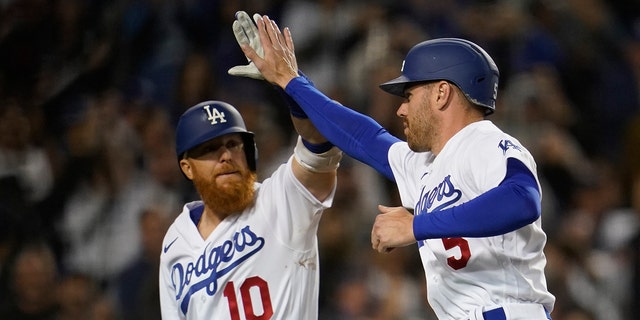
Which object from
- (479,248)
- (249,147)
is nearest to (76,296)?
(249,147)

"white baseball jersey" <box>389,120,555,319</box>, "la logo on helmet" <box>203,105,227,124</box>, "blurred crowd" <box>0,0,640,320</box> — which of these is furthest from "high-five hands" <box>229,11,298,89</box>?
"blurred crowd" <box>0,0,640,320</box>

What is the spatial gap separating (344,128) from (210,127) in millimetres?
684

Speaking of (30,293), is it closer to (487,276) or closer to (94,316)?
(94,316)

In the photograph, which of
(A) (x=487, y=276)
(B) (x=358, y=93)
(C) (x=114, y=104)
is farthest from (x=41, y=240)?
(A) (x=487, y=276)

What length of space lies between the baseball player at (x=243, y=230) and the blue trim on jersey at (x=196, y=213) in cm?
5

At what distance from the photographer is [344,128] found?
3.68m

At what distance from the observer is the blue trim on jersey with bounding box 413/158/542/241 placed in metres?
2.86

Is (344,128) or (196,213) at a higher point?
(344,128)

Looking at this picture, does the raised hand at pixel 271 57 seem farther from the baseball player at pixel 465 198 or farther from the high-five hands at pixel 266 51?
the baseball player at pixel 465 198

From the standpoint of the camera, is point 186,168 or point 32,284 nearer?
point 186,168

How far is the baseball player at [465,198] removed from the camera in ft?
9.59

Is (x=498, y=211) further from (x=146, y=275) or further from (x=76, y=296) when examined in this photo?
(x=76, y=296)

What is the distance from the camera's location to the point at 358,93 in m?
6.89

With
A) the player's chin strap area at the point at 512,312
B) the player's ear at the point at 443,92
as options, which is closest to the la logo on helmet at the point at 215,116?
the player's ear at the point at 443,92
